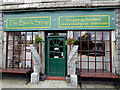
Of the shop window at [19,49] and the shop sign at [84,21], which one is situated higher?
the shop sign at [84,21]

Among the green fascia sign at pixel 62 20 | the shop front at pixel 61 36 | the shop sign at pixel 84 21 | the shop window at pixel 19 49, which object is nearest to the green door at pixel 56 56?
the shop front at pixel 61 36

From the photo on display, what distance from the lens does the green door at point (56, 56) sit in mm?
5004

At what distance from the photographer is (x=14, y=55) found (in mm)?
5316

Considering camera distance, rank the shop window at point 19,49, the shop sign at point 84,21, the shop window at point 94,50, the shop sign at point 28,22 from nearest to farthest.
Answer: the shop sign at point 84,21, the shop window at point 94,50, the shop sign at point 28,22, the shop window at point 19,49

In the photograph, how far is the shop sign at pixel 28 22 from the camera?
4.91 meters

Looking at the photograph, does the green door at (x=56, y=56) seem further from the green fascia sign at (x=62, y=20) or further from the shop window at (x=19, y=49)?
the shop window at (x=19, y=49)

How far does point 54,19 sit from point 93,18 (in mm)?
2365

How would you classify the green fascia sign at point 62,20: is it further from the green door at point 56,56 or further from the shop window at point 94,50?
the green door at point 56,56

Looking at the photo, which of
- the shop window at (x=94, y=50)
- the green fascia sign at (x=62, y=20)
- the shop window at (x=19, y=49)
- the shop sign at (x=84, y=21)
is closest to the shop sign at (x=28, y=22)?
the green fascia sign at (x=62, y=20)

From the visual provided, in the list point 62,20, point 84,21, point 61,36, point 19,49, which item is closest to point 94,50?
point 84,21

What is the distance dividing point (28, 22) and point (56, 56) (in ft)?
9.31

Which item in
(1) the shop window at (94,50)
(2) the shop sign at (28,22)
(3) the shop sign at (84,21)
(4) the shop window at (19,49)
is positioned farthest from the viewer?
(4) the shop window at (19,49)

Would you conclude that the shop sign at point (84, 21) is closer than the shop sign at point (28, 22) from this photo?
Yes

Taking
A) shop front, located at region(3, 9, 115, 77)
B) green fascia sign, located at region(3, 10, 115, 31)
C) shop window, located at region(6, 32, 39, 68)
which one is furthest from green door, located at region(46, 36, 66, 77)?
shop window, located at region(6, 32, 39, 68)
